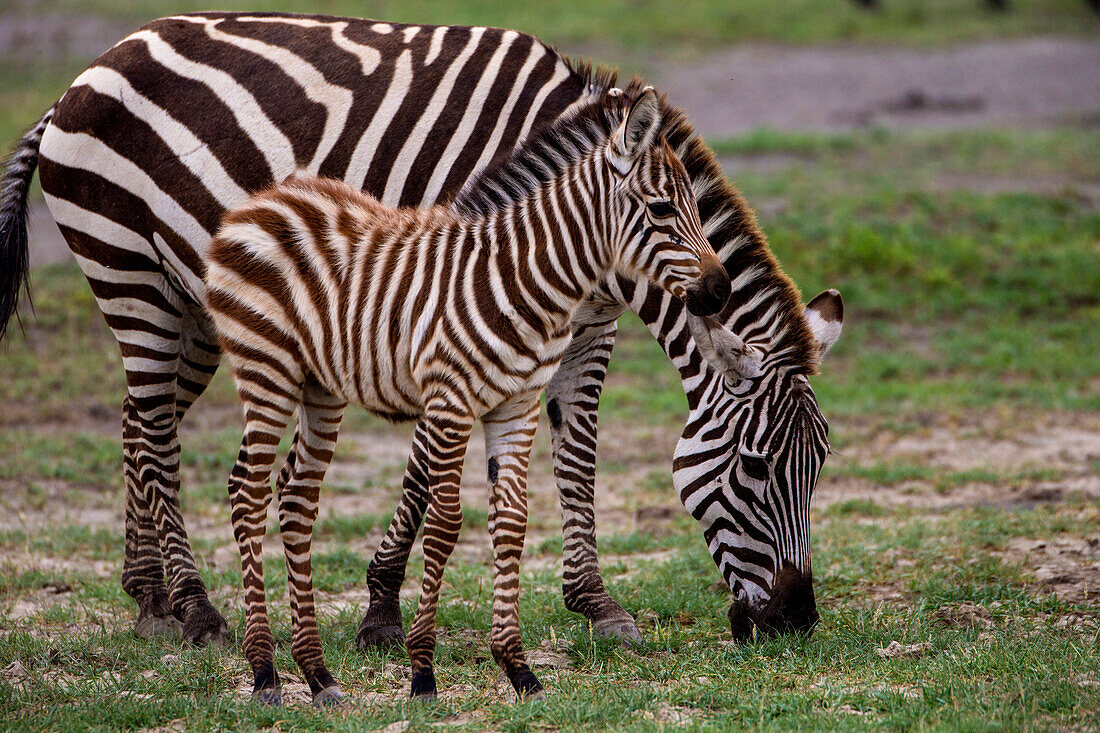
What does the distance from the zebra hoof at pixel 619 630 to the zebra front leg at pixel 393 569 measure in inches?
37.8

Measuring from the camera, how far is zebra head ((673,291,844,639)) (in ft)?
15.5

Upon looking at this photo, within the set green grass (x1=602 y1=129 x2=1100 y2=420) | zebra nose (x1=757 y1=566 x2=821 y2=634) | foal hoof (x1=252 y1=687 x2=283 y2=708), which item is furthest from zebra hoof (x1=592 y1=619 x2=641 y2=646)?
green grass (x1=602 y1=129 x2=1100 y2=420)

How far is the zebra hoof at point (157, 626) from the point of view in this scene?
5.54 m

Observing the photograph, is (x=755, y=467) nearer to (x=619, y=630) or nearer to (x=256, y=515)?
(x=619, y=630)

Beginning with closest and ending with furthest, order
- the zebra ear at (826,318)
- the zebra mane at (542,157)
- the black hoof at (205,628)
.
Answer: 1. the zebra mane at (542,157)
2. the zebra ear at (826,318)
3. the black hoof at (205,628)

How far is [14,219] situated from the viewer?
20.1 ft

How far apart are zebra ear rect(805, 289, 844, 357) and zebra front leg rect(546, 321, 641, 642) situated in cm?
102

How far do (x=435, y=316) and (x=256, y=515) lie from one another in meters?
1.08

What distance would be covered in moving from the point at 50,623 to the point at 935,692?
4355mm

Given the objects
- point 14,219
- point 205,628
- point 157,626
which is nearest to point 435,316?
point 205,628

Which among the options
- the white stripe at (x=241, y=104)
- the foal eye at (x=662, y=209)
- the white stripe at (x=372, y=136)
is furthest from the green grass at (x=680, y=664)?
the white stripe at (x=241, y=104)

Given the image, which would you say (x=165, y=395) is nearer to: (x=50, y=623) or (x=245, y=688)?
(x=50, y=623)

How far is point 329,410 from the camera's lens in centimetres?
459

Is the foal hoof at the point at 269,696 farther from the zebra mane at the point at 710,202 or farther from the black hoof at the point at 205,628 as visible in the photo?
the zebra mane at the point at 710,202
